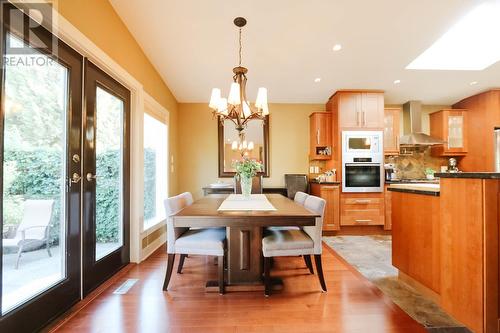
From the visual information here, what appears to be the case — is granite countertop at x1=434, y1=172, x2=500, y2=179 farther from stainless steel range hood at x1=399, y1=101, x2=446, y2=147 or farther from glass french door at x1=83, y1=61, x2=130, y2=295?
stainless steel range hood at x1=399, y1=101, x2=446, y2=147

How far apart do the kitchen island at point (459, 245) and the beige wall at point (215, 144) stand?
2.76 metres

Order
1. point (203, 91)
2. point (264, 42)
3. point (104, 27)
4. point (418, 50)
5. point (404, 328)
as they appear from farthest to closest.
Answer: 1. point (203, 91)
2. point (418, 50)
3. point (264, 42)
4. point (104, 27)
5. point (404, 328)

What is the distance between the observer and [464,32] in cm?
296

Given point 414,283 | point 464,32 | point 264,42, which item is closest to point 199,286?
point 414,283

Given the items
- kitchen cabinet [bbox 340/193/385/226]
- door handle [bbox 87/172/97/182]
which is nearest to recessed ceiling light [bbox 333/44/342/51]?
kitchen cabinet [bbox 340/193/385/226]

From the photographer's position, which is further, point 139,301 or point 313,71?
point 313,71

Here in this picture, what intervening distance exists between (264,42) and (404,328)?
303cm

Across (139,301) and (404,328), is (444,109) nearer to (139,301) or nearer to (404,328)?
(404,328)

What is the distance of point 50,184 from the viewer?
64.4 inches

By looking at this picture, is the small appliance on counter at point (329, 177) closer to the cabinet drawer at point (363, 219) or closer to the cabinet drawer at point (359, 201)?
the cabinet drawer at point (359, 201)

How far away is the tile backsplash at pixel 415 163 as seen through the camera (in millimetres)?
4844

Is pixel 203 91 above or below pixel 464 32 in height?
below

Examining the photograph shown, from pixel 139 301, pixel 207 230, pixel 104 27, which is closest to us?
pixel 139 301

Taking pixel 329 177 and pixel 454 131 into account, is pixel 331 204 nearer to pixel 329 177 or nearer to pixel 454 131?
pixel 329 177
